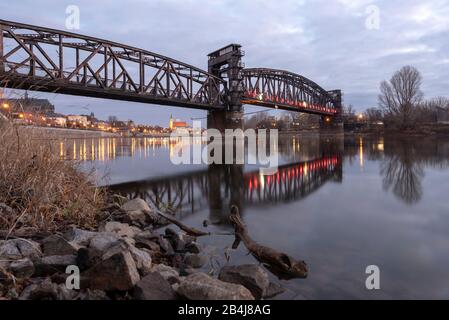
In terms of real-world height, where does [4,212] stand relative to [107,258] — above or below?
above

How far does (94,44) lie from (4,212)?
3625 cm

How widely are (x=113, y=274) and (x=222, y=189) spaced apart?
452 inches

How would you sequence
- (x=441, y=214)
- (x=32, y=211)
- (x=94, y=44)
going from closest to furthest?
(x=32, y=211), (x=441, y=214), (x=94, y=44)

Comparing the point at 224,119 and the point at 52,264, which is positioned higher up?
the point at 224,119

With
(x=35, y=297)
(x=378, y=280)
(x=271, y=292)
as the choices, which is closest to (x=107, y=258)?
(x=35, y=297)

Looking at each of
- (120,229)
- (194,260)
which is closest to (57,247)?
(120,229)

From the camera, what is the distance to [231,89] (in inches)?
2408

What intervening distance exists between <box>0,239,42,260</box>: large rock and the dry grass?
928 millimetres

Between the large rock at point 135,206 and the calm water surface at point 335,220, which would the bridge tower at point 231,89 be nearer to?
the calm water surface at point 335,220

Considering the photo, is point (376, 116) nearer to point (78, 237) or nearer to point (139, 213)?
point (139, 213)

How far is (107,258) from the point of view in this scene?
491 centimetres

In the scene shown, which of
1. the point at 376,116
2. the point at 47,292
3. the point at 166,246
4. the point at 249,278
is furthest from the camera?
the point at 376,116

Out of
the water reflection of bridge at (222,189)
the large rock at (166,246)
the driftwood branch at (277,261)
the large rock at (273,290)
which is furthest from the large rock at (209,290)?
the water reflection of bridge at (222,189)

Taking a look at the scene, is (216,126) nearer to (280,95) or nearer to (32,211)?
(280,95)
